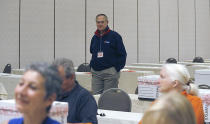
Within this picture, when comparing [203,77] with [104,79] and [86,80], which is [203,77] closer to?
[104,79]

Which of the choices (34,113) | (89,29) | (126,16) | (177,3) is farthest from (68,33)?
(34,113)

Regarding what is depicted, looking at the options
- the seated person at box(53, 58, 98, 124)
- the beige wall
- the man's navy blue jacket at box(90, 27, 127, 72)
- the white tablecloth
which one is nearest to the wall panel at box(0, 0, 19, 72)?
the beige wall

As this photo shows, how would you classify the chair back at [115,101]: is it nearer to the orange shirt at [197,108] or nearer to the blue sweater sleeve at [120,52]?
the orange shirt at [197,108]

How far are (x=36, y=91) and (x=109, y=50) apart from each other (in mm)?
4253

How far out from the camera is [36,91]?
56.4 inches

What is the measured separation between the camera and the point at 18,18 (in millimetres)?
9289

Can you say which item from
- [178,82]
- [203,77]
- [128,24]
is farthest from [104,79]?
[128,24]

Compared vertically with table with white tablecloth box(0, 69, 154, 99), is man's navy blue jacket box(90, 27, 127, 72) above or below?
above

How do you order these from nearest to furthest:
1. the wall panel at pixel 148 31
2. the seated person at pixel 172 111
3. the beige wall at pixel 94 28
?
the seated person at pixel 172 111 < the beige wall at pixel 94 28 < the wall panel at pixel 148 31

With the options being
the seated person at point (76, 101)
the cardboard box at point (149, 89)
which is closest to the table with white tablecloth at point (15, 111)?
the seated person at point (76, 101)

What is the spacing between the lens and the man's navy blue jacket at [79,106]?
276 centimetres

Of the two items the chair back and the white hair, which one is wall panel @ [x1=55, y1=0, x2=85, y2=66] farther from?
the white hair

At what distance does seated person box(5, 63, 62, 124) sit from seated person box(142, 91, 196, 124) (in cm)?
42

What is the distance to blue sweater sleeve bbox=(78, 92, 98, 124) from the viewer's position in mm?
2738
